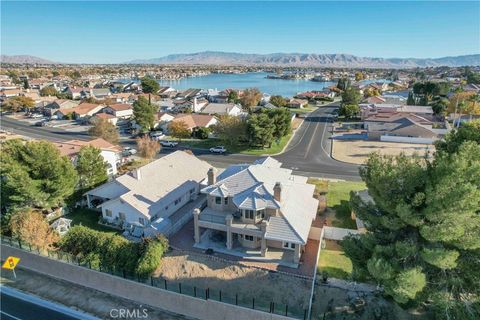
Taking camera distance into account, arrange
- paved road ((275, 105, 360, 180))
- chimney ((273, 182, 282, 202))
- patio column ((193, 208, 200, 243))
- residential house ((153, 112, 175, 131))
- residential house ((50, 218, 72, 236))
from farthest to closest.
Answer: residential house ((153, 112, 175, 131)), paved road ((275, 105, 360, 180)), residential house ((50, 218, 72, 236)), patio column ((193, 208, 200, 243)), chimney ((273, 182, 282, 202))

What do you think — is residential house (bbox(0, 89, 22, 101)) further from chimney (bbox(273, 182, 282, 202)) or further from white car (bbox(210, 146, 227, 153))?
chimney (bbox(273, 182, 282, 202))

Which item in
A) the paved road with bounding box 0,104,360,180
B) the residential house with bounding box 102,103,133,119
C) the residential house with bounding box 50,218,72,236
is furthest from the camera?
the residential house with bounding box 102,103,133,119

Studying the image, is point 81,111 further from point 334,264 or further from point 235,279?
point 334,264

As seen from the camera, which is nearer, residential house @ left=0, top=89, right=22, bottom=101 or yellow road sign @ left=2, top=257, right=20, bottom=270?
yellow road sign @ left=2, top=257, right=20, bottom=270

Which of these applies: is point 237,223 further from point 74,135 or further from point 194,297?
point 74,135


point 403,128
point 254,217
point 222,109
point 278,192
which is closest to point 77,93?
point 222,109

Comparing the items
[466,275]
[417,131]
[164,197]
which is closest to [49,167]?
[164,197]

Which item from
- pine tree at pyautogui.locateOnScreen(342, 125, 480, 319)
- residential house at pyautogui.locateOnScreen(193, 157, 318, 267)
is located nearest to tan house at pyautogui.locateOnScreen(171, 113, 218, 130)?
residential house at pyautogui.locateOnScreen(193, 157, 318, 267)
